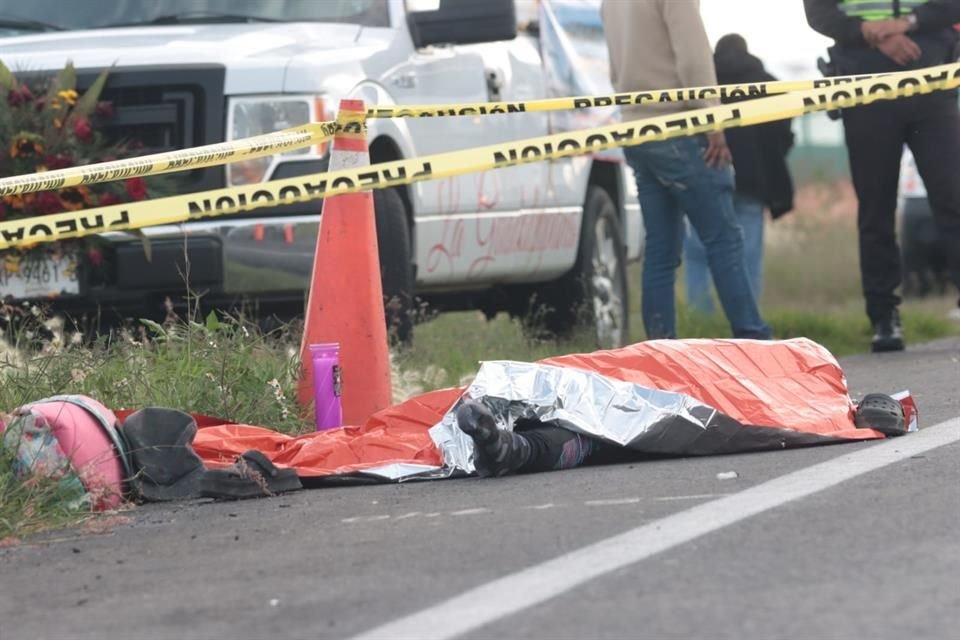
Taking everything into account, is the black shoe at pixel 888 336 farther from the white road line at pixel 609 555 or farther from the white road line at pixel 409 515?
the white road line at pixel 409 515

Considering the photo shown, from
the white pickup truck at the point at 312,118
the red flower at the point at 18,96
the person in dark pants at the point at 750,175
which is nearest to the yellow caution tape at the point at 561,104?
the white pickup truck at the point at 312,118

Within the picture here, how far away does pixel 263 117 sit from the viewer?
7.95 meters

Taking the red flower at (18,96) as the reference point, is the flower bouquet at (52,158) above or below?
below

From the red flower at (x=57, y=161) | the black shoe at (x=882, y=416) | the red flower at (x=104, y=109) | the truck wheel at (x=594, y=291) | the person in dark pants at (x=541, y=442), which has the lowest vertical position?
the truck wheel at (x=594, y=291)

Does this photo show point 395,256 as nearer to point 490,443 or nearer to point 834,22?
point 834,22

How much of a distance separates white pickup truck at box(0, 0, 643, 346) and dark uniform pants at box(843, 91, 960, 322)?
1482 mm

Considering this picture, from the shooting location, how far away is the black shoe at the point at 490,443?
17.3 feet

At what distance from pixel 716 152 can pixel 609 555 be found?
16.8 feet

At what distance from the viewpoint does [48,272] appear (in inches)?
308

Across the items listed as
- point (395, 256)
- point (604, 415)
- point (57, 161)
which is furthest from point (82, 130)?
point (604, 415)

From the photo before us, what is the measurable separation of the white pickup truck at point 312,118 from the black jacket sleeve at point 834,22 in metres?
1.39

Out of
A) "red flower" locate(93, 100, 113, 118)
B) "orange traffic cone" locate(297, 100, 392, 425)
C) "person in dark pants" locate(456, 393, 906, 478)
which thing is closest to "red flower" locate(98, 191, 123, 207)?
"red flower" locate(93, 100, 113, 118)

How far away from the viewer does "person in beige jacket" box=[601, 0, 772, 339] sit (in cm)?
884

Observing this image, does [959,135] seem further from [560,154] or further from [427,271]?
[560,154]
